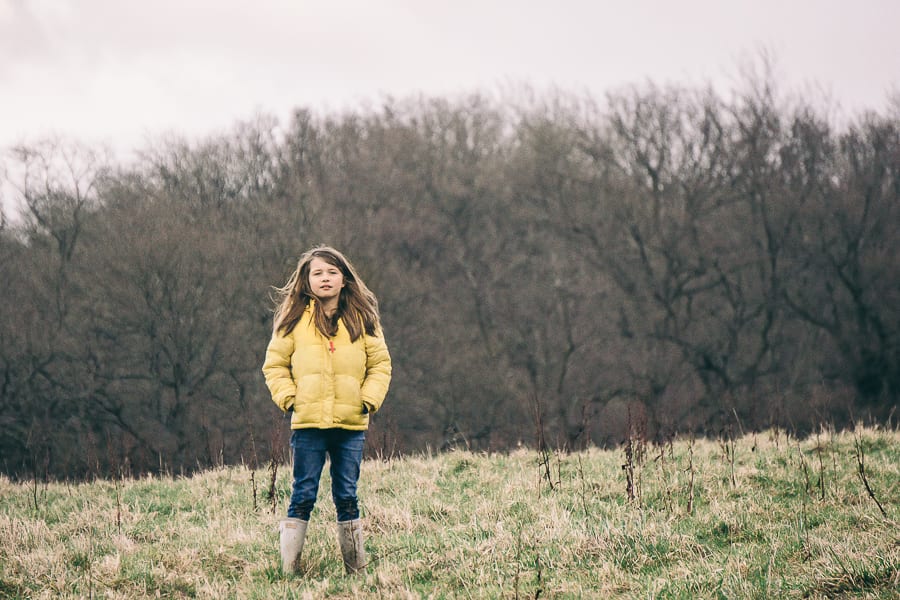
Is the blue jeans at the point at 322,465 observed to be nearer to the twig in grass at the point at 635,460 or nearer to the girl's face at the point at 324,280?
the girl's face at the point at 324,280

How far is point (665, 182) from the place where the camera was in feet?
101

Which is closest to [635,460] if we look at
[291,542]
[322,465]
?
[322,465]

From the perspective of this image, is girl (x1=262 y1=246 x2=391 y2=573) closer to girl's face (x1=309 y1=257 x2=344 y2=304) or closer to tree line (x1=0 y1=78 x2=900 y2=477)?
girl's face (x1=309 y1=257 x2=344 y2=304)

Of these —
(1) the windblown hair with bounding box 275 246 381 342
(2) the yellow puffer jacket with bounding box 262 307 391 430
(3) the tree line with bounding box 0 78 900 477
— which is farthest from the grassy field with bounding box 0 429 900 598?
(3) the tree line with bounding box 0 78 900 477

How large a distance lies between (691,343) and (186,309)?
17.9 meters

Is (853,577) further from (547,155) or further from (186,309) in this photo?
(547,155)

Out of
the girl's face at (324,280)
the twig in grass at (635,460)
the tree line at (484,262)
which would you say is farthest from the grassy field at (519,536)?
the tree line at (484,262)

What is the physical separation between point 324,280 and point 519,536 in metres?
1.99

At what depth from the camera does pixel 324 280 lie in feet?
16.3

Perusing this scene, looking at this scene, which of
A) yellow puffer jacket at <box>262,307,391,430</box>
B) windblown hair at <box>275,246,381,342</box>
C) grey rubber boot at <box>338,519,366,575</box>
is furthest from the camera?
windblown hair at <box>275,246,381,342</box>

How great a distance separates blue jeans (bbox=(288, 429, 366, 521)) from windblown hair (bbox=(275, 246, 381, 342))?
60cm

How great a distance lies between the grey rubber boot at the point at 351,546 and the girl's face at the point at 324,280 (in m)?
1.36

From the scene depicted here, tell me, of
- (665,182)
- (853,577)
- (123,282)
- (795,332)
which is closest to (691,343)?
(795,332)

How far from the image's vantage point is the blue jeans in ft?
15.6
